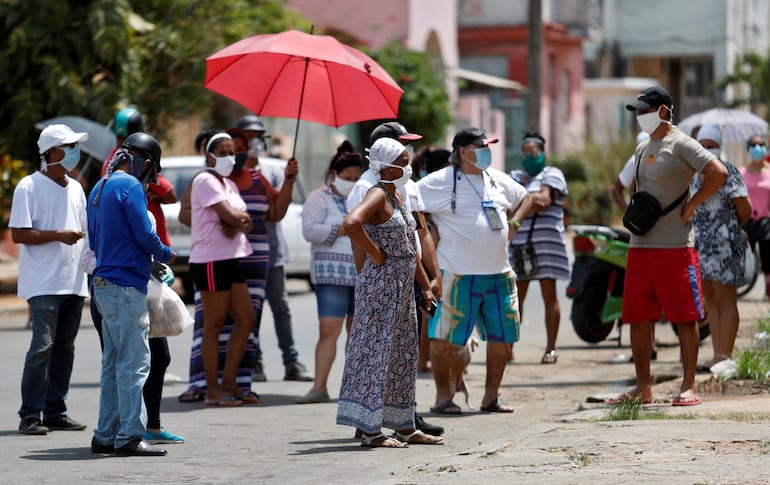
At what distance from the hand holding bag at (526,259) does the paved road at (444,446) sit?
1368mm

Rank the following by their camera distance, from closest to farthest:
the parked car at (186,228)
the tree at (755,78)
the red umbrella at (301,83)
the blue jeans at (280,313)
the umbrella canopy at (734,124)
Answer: the red umbrella at (301,83), the blue jeans at (280,313), the parked car at (186,228), the umbrella canopy at (734,124), the tree at (755,78)

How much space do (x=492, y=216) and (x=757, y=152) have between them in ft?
19.3

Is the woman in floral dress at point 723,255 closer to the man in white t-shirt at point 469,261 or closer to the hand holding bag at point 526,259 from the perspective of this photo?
the hand holding bag at point 526,259

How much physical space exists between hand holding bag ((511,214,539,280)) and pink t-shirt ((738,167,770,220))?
2.90m

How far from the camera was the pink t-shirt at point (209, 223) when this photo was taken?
10.6 metres

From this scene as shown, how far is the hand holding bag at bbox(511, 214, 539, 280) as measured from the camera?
1318 cm

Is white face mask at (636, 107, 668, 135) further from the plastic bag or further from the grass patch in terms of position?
the plastic bag

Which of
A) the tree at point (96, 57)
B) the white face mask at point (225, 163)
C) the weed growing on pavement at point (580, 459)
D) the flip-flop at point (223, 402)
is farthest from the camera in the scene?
the tree at point (96, 57)

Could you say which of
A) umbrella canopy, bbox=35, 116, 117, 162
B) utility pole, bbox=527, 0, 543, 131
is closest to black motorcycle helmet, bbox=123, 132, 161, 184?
umbrella canopy, bbox=35, 116, 117, 162

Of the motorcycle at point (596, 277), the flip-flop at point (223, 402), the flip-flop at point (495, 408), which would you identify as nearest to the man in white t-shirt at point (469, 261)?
the flip-flop at point (495, 408)

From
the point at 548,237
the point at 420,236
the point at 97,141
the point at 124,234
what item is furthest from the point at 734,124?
the point at 124,234

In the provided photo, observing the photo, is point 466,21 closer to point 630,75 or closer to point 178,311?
point 630,75

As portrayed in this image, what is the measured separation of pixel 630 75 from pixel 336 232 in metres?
43.2

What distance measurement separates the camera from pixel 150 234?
27.0 feet
